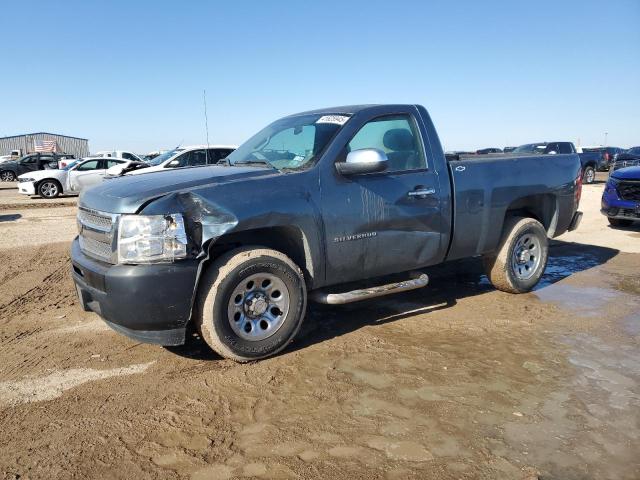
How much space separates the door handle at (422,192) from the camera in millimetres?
4415

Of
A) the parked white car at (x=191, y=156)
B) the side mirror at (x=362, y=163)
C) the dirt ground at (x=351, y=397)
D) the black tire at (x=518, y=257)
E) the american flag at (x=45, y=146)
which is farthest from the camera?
the american flag at (x=45, y=146)

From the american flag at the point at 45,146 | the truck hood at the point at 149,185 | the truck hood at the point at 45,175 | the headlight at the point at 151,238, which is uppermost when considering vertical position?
the american flag at the point at 45,146

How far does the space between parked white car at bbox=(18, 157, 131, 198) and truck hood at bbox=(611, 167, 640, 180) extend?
14.9m

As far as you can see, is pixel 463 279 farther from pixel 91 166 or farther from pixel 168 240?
pixel 91 166

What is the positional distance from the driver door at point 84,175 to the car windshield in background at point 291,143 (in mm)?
14785

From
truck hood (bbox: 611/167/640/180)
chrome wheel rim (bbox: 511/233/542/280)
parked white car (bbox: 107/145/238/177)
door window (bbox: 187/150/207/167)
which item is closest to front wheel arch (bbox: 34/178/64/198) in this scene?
parked white car (bbox: 107/145/238/177)

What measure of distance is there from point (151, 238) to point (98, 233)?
590 millimetres

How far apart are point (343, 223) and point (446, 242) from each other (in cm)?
128

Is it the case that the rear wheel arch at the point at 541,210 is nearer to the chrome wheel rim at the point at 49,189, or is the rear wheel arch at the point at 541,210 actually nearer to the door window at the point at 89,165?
the door window at the point at 89,165

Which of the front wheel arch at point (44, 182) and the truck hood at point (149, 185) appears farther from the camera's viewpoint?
the front wheel arch at point (44, 182)

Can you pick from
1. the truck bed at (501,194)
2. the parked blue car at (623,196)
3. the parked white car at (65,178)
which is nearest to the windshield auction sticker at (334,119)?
the truck bed at (501,194)

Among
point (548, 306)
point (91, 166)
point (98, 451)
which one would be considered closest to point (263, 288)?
point (98, 451)

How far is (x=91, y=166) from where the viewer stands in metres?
18.2

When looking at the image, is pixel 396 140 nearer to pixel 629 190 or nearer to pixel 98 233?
pixel 98 233
